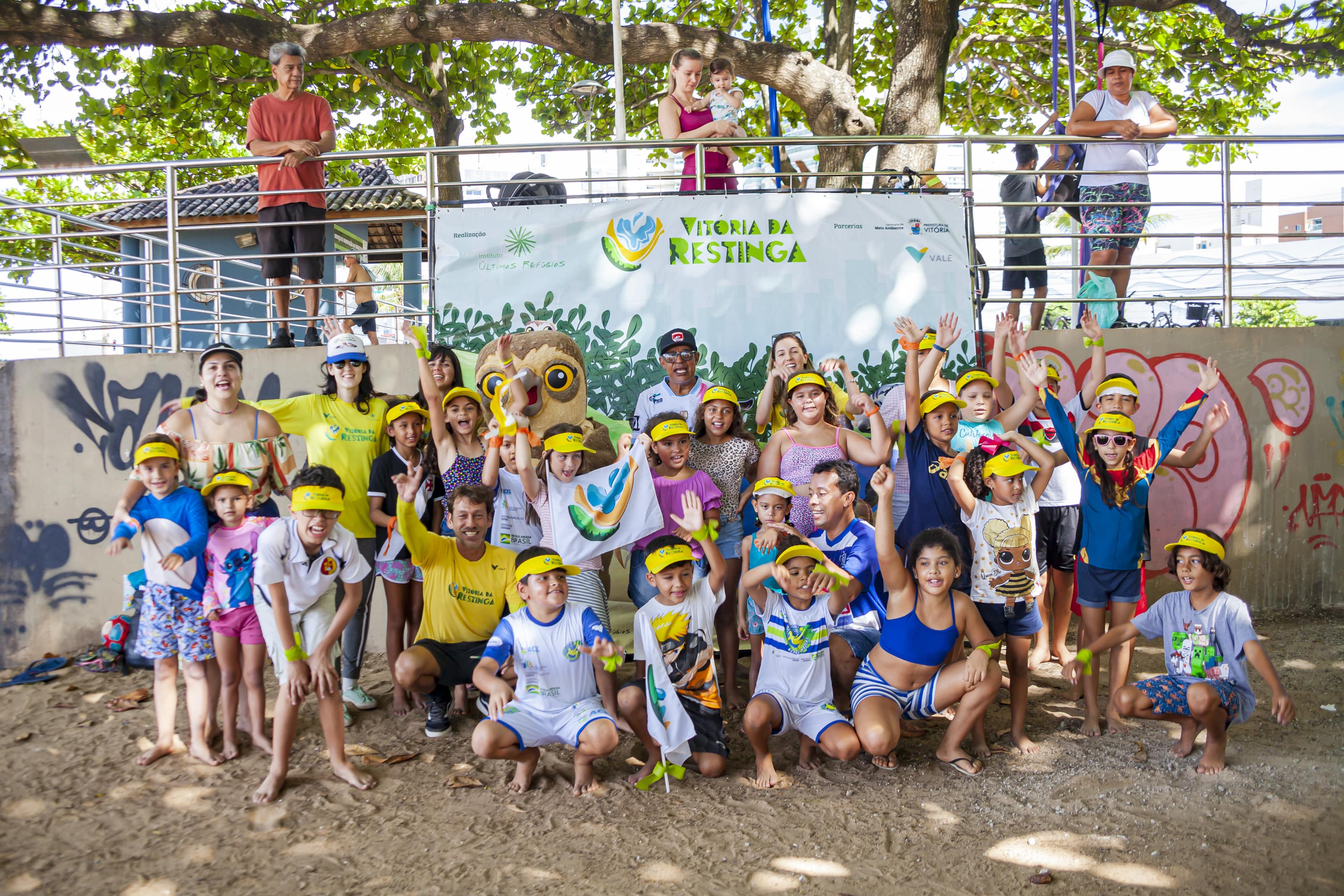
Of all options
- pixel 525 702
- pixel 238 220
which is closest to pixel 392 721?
pixel 525 702

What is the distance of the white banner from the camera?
20.1 feet

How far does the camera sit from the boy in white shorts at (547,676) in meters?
3.91

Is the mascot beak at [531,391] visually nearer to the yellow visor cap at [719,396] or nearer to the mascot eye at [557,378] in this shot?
the mascot eye at [557,378]

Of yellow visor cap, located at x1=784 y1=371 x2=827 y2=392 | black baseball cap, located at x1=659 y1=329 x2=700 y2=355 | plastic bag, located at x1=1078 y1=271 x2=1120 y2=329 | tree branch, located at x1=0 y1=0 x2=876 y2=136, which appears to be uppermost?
tree branch, located at x1=0 y1=0 x2=876 y2=136

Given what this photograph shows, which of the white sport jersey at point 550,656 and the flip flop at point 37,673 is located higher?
the white sport jersey at point 550,656

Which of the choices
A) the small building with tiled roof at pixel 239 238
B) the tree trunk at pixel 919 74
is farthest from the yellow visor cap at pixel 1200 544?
the small building with tiled roof at pixel 239 238

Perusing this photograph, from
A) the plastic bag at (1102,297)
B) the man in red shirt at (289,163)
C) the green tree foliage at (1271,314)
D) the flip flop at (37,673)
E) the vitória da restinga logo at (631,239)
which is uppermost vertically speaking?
the green tree foliage at (1271,314)

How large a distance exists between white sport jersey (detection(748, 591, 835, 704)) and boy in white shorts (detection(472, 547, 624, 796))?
0.76m

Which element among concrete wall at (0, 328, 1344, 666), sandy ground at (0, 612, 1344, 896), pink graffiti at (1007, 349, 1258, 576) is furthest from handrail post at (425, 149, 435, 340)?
pink graffiti at (1007, 349, 1258, 576)

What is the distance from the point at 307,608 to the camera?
408 cm

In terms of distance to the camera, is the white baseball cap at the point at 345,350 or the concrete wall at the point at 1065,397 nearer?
the white baseball cap at the point at 345,350

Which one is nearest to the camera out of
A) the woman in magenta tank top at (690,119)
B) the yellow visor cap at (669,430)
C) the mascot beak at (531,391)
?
the yellow visor cap at (669,430)

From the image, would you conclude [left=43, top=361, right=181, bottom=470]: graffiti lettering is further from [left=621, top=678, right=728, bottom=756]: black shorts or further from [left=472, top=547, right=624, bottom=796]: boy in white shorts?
[left=621, top=678, right=728, bottom=756]: black shorts

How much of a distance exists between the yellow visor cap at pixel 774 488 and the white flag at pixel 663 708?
86cm
